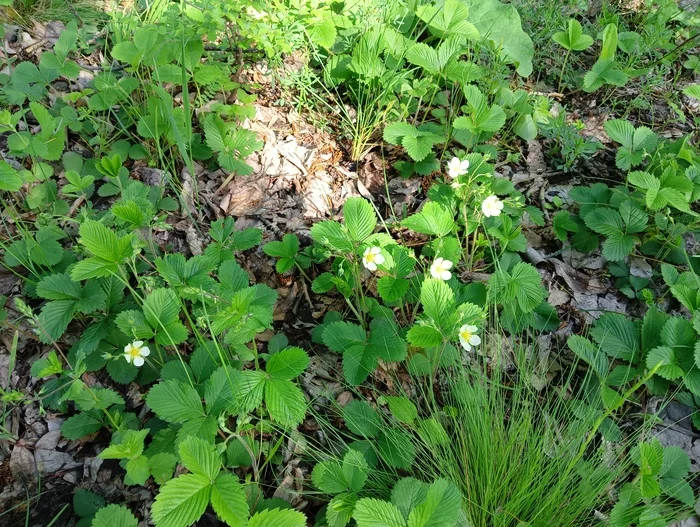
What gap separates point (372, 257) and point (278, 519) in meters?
0.82

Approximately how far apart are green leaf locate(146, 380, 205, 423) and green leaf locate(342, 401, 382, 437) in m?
0.43

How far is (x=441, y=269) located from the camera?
1686 mm

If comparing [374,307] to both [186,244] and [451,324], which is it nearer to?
[451,324]

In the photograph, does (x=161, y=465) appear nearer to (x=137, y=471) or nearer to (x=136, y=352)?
(x=137, y=471)

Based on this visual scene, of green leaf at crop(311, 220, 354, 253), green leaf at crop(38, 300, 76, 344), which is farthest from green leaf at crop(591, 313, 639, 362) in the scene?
green leaf at crop(38, 300, 76, 344)

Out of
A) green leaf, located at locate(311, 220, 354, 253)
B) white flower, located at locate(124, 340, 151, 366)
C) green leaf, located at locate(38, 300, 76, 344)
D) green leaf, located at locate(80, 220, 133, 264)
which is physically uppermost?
green leaf, located at locate(311, 220, 354, 253)

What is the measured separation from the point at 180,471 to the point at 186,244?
0.93 meters

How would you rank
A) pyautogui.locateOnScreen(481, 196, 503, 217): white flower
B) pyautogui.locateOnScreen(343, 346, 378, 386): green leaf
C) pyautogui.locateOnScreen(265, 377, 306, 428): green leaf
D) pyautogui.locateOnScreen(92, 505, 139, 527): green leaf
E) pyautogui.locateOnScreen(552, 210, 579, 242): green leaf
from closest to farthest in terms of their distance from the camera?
pyautogui.locateOnScreen(92, 505, 139, 527): green leaf → pyautogui.locateOnScreen(265, 377, 306, 428): green leaf → pyautogui.locateOnScreen(343, 346, 378, 386): green leaf → pyautogui.locateOnScreen(481, 196, 503, 217): white flower → pyautogui.locateOnScreen(552, 210, 579, 242): green leaf

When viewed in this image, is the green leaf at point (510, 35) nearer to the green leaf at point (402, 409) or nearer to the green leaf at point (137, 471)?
the green leaf at point (402, 409)

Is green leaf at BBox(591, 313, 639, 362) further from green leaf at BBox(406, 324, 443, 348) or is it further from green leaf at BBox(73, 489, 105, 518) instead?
green leaf at BBox(73, 489, 105, 518)

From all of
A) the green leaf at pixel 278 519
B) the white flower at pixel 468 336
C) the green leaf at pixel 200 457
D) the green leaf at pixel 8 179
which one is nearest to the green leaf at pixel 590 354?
the white flower at pixel 468 336

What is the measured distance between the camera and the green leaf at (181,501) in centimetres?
113

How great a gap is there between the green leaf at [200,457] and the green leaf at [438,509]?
0.48m

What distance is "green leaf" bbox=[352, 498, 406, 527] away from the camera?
1.17 metres
